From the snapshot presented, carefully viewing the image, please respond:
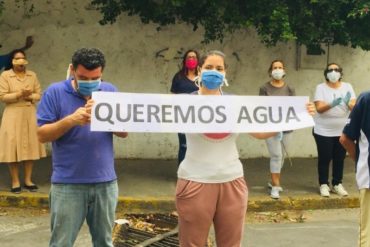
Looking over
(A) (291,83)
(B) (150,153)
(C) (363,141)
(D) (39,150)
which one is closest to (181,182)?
(C) (363,141)

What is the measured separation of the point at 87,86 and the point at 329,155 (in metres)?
4.57

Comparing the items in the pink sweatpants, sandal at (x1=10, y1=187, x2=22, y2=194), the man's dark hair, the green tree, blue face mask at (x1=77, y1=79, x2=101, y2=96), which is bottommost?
sandal at (x1=10, y1=187, x2=22, y2=194)

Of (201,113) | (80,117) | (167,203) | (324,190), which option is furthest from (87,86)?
(324,190)

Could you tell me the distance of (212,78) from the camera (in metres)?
3.36

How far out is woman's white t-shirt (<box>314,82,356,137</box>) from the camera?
6.84m

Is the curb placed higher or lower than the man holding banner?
lower

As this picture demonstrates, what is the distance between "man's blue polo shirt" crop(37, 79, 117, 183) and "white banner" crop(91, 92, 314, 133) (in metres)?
0.18

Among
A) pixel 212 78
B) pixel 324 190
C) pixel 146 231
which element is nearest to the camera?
pixel 212 78

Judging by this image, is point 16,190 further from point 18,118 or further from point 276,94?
point 276,94

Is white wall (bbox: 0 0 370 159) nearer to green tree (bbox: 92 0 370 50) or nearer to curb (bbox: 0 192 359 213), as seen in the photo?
green tree (bbox: 92 0 370 50)

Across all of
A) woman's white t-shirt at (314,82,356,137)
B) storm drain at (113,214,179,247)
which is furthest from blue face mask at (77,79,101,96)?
woman's white t-shirt at (314,82,356,137)

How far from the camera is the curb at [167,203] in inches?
256

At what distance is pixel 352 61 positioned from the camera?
9258mm

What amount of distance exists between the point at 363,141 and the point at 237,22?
4.16 meters
